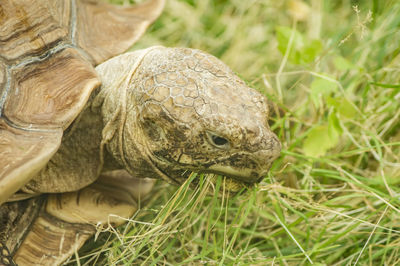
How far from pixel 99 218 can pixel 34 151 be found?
21.1 inches

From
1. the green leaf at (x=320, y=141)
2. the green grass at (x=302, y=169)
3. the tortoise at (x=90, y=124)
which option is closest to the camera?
the tortoise at (x=90, y=124)

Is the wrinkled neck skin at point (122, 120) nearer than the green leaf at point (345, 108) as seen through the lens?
Yes

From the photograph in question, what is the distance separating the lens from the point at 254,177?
171cm

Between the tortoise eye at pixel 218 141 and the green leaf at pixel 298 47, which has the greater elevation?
the tortoise eye at pixel 218 141

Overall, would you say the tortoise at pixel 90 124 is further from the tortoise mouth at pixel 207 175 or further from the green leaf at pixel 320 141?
the green leaf at pixel 320 141

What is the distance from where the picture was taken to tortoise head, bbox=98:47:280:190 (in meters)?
1.60

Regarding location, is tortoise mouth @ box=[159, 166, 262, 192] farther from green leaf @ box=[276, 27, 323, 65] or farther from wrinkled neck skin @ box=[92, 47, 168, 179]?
green leaf @ box=[276, 27, 323, 65]

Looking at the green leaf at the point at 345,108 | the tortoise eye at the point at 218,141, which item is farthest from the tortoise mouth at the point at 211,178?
the green leaf at the point at 345,108

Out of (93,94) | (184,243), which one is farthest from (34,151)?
(184,243)

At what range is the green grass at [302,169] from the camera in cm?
196

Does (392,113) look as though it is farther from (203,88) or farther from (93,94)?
(93,94)

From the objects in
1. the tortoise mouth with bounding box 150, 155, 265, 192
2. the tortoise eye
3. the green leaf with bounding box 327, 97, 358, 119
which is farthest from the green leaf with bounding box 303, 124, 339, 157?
the tortoise eye

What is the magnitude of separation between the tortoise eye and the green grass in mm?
214

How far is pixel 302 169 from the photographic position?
2463mm
